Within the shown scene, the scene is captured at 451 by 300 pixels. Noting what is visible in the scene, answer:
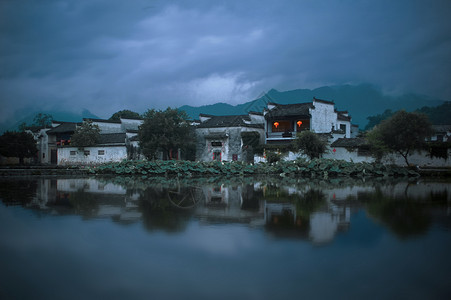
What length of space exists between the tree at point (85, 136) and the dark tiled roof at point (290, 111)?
1737 cm

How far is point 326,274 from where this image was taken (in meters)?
4.16

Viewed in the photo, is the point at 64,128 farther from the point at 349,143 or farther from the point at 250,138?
the point at 349,143

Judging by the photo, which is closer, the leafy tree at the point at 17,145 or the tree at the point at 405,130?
the tree at the point at 405,130

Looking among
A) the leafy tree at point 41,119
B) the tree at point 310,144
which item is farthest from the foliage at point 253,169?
the leafy tree at point 41,119

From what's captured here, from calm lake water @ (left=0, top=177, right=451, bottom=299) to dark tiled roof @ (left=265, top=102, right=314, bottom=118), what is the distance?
86.7 feet

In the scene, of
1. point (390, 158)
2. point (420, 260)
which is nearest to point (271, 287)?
point (420, 260)

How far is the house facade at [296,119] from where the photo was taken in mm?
35088

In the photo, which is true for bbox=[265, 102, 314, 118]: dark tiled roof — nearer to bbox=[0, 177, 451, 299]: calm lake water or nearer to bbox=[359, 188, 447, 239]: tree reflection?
bbox=[359, 188, 447, 239]: tree reflection

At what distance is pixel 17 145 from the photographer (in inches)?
1490

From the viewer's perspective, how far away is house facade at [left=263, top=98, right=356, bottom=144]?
3509 centimetres

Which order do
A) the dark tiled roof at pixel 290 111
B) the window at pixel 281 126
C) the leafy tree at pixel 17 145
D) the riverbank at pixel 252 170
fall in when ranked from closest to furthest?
the riverbank at pixel 252 170 < the dark tiled roof at pixel 290 111 < the window at pixel 281 126 < the leafy tree at pixel 17 145

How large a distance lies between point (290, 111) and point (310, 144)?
8075 mm

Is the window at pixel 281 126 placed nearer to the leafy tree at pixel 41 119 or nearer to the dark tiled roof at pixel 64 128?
the dark tiled roof at pixel 64 128

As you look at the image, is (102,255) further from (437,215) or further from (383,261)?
(437,215)
